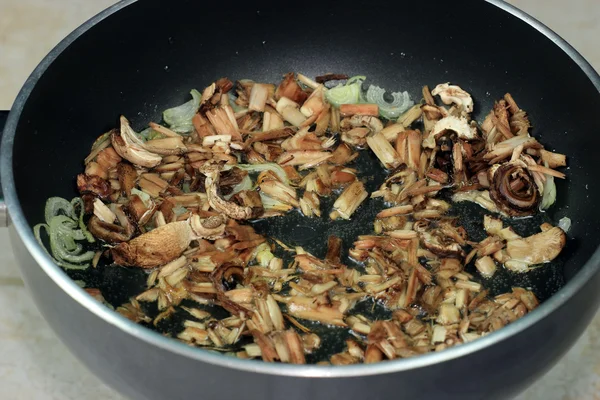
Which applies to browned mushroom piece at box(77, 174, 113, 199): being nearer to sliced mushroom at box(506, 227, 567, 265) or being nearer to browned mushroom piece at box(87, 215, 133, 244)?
browned mushroom piece at box(87, 215, 133, 244)

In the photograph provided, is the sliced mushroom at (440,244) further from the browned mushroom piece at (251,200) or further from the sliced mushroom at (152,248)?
the sliced mushroom at (152,248)

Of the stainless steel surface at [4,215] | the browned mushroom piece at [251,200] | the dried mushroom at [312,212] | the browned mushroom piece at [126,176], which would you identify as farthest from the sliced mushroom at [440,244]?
the stainless steel surface at [4,215]

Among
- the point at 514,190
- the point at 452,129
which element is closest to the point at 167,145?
the point at 452,129

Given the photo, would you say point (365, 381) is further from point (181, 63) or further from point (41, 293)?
point (181, 63)

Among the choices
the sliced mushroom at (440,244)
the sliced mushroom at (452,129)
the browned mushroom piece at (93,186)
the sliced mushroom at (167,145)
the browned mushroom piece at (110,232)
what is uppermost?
the sliced mushroom at (452,129)

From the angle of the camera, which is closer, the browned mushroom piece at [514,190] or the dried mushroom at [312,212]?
the dried mushroom at [312,212]
